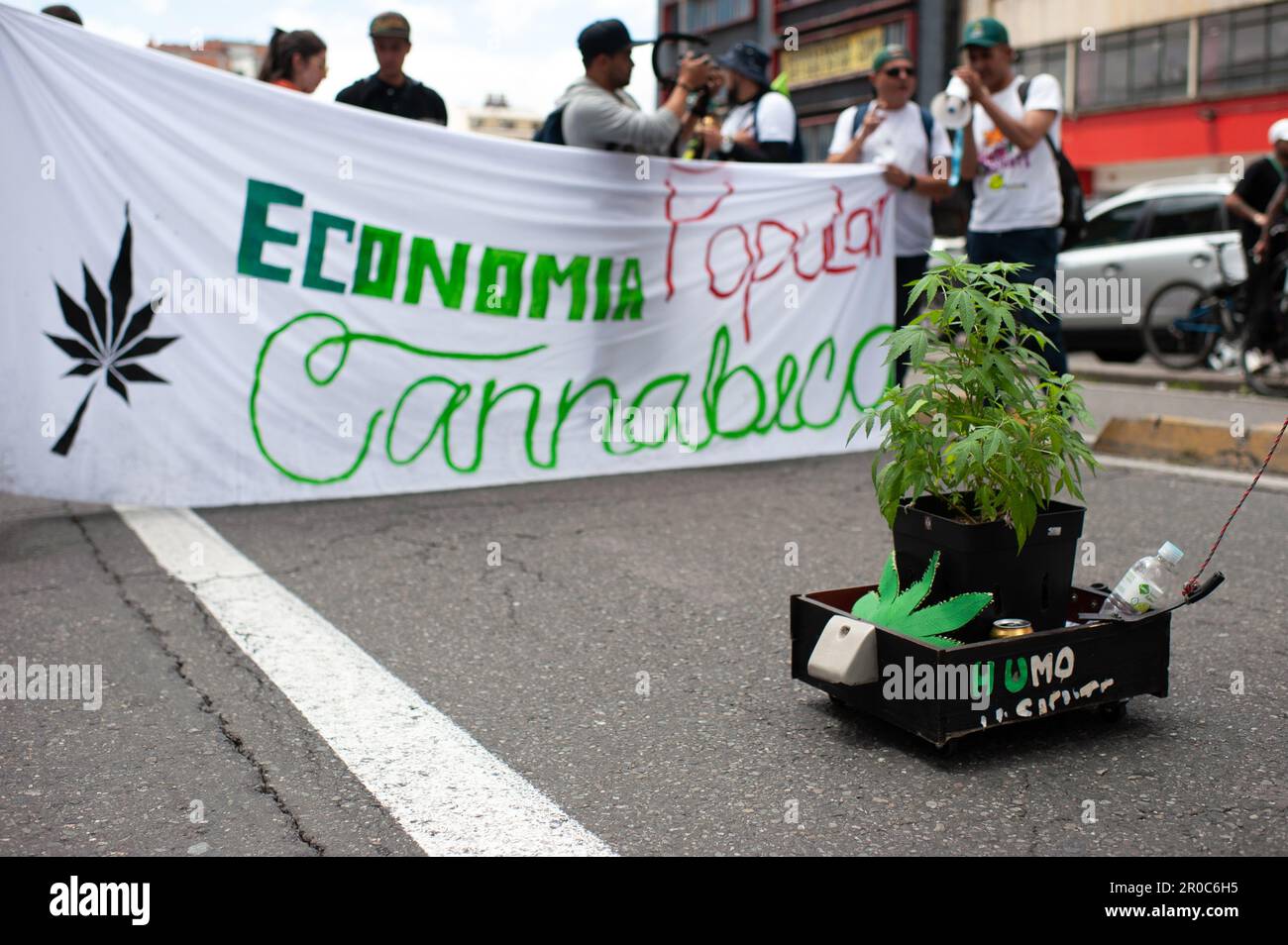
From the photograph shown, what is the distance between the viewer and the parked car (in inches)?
457

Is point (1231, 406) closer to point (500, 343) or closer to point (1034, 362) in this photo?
point (500, 343)

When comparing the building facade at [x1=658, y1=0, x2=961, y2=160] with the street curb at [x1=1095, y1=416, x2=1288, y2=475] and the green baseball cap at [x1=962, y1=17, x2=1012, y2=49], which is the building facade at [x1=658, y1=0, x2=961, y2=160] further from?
the green baseball cap at [x1=962, y1=17, x2=1012, y2=49]

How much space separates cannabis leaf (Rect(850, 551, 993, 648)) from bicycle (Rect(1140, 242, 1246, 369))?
819 cm

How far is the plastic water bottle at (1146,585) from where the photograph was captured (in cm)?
318

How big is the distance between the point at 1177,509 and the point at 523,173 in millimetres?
3400

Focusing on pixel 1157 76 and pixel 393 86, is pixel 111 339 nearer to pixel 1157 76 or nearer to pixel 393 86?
pixel 393 86

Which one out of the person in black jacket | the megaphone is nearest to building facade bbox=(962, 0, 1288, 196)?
the megaphone

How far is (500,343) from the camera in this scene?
21.2 ft

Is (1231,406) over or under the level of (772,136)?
under

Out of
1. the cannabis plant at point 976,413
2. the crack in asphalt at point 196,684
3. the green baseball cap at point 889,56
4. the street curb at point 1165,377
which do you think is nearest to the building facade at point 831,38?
the street curb at point 1165,377

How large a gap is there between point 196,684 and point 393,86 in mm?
4772

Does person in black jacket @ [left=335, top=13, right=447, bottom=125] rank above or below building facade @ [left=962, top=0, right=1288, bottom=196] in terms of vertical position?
below

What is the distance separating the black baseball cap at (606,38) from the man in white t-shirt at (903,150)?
1429 mm

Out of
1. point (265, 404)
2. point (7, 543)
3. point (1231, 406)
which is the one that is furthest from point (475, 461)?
point (1231, 406)
